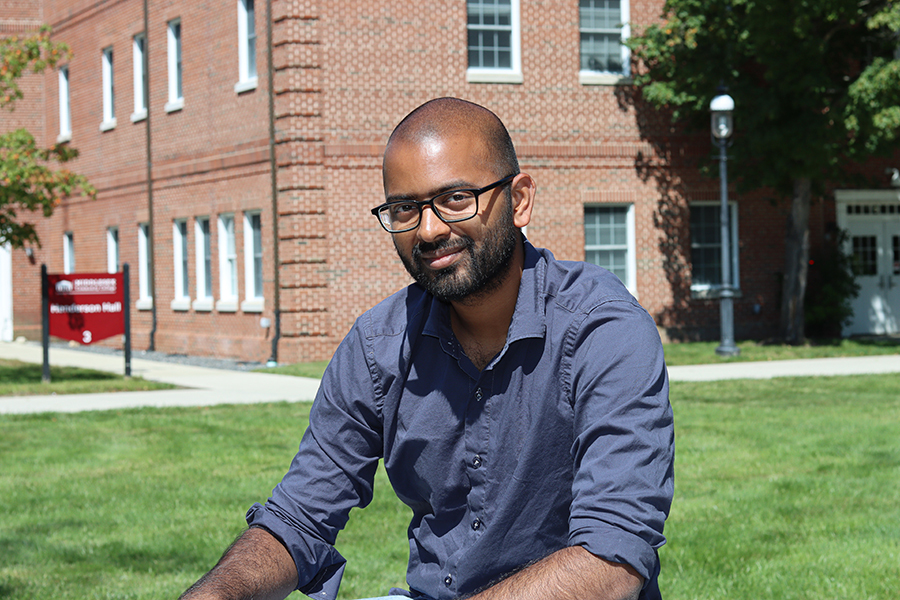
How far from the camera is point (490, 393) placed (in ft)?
7.56

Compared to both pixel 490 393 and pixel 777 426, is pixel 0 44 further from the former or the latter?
pixel 490 393

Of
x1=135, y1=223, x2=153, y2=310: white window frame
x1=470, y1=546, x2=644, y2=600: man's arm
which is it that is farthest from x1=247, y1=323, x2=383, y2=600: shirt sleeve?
x1=135, y1=223, x2=153, y2=310: white window frame

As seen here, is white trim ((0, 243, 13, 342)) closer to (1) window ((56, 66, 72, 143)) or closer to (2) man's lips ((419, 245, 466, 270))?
(1) window ((56, 66, 72, 143))

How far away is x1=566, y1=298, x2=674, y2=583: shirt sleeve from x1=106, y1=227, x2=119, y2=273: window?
2282 centimetres

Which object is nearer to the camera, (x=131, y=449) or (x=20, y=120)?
(x=131, y=449)

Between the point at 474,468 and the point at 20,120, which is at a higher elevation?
the point at 20,120

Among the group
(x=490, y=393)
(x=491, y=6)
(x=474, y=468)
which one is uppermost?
(x=491, y=6)

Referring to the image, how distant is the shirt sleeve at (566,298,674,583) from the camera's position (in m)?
1.99

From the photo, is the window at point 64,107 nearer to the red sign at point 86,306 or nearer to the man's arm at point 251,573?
the red sign at point 86,306

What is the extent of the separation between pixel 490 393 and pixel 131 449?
6.92m

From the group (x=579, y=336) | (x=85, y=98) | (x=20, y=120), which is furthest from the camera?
(x=20, y=120)

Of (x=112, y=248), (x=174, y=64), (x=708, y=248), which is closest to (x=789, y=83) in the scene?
(x=708, y=248)

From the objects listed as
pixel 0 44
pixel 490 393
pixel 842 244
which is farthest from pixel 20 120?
pixel 490 393

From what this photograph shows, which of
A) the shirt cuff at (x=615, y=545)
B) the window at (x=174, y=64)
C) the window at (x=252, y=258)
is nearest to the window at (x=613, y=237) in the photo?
the window at (x=252, y=258)
